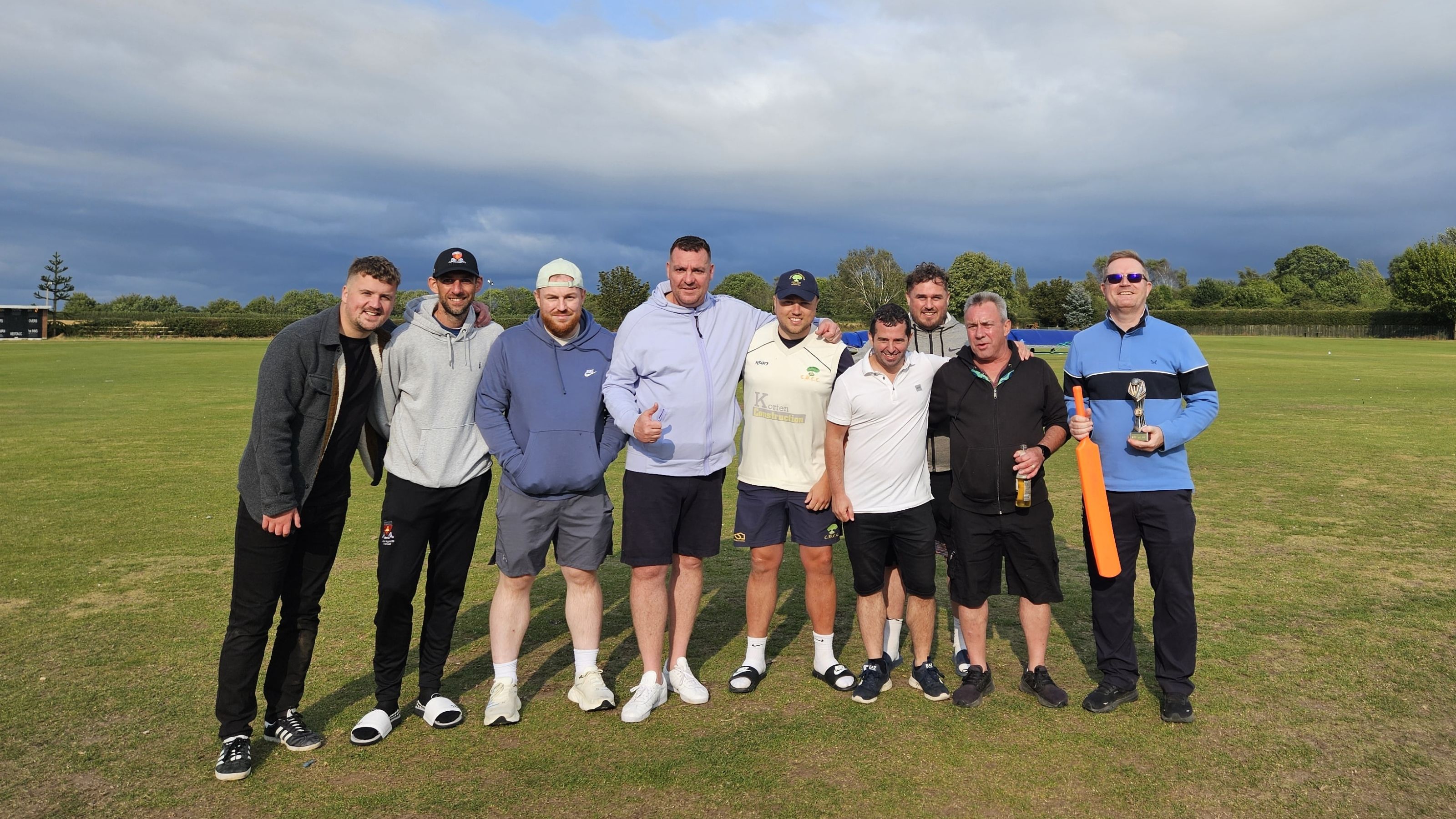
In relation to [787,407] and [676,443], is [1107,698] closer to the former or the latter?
[787,407]

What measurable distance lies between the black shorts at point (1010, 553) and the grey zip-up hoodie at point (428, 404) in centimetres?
255

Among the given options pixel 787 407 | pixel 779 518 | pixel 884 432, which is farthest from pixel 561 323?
pixel 884 432

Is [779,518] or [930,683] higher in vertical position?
[779,518]

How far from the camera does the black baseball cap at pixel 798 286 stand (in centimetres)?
473

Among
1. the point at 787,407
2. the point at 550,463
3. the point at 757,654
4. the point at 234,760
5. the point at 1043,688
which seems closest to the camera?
the point at 234,760

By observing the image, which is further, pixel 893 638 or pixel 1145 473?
pixel 893 638

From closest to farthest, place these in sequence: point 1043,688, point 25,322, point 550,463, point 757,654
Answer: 1. point 550,463
2. point 1043,688
3. point 757,654
4. point 25,322

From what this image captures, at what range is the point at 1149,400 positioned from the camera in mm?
4465

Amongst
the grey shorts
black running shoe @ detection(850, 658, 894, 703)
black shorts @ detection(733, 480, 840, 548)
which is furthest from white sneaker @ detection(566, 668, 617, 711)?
black running shoe @ detection(850, 658, 894, 703)

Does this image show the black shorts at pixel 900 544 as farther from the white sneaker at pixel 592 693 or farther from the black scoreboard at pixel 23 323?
the black scoreboard at pixel 23 323

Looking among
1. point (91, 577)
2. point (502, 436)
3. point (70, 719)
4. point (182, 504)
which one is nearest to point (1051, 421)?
point (502, 436)

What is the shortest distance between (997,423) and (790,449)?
1085mm

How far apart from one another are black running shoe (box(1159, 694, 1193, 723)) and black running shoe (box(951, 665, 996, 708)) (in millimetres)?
830

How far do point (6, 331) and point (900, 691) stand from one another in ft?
Answer: 262
